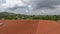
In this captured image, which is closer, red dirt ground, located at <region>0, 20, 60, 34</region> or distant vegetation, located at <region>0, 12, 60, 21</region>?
red dirt ground, located at <region>0, 20, 60, 34</region>

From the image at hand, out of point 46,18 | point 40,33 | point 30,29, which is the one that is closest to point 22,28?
point 30,29

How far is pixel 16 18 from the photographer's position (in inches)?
361

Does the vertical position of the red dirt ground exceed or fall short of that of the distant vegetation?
it falls short

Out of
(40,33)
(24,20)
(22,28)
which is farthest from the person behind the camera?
(24,20)

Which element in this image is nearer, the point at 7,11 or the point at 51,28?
the point at 51,28

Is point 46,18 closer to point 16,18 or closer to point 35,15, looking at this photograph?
point 35,15

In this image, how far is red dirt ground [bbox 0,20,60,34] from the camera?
7340mm

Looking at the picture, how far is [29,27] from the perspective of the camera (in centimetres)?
784

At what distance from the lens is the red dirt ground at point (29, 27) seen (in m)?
7.34

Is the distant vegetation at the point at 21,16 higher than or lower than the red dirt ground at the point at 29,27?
higher

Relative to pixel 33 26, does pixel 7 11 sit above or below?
above

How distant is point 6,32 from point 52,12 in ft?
10.00

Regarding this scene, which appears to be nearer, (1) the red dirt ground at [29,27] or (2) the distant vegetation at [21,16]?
(1) the red dirt ground at [29,27]

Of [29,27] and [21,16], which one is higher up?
[21,16]
